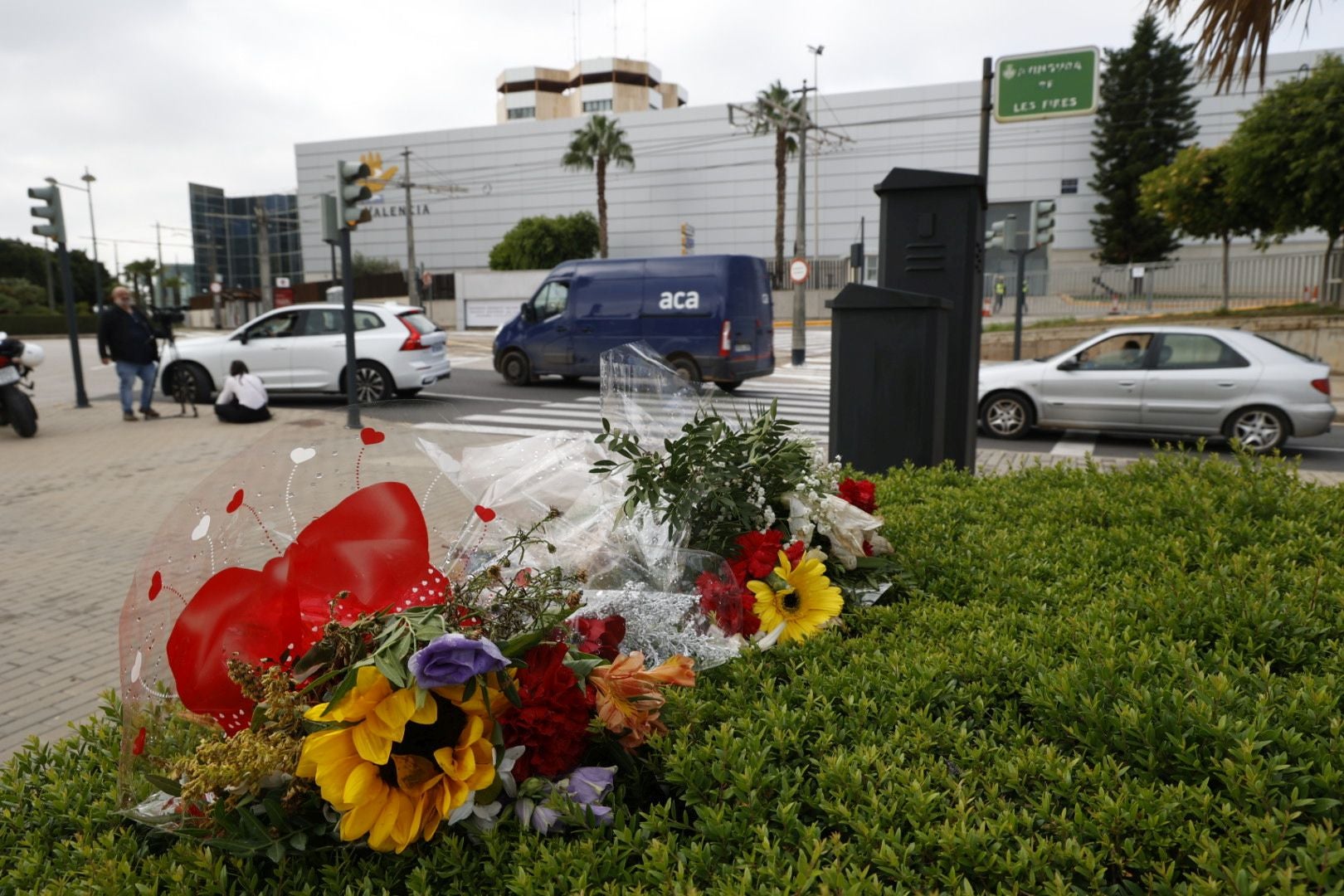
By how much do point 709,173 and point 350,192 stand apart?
53.9 metres

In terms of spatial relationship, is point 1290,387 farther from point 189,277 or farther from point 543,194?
point 189,277

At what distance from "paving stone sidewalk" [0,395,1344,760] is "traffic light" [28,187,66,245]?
106 inches

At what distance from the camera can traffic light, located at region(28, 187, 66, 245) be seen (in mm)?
13922

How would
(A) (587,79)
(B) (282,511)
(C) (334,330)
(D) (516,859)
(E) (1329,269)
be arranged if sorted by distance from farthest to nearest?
(A) (587,79)
(E) (1329,269)
(C) (334,330)
(B) (282,511)
(D) (516,859)

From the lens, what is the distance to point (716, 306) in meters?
16.4

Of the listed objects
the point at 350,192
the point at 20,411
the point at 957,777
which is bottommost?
the point at 20,411

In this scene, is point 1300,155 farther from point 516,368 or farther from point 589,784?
point 589,784

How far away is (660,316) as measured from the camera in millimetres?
16859

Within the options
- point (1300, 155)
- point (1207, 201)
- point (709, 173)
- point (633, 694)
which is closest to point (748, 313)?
point (1300, 155)

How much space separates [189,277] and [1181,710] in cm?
12493

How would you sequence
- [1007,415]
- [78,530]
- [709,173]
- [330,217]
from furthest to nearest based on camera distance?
[709,173], [330,217], [1007,415], [78,530]

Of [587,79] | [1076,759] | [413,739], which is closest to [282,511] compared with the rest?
[413,739]

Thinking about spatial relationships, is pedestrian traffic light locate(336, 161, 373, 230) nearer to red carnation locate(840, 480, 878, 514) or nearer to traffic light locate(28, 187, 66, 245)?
traffic light locate(28, 187, 66, 245)

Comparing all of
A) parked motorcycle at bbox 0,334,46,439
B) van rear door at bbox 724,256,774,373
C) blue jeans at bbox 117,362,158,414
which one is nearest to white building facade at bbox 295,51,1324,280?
van rear door at bbox 724,256,774,373
